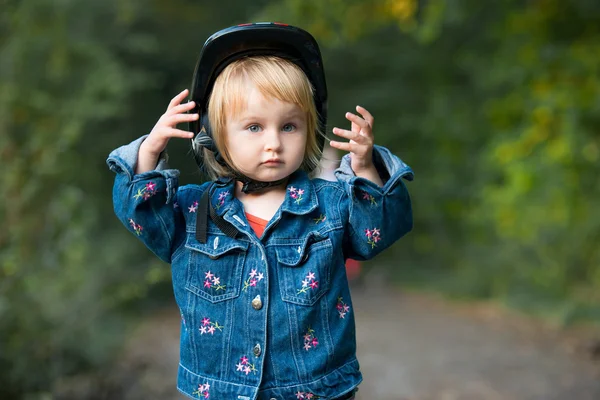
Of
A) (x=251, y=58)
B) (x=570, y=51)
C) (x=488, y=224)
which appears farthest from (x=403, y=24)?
(x=251, y=58)

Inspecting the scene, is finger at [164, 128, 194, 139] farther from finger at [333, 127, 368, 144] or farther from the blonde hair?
finger at [333, 127, 368, 144]

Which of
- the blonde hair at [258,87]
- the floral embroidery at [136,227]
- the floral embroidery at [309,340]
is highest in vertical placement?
the blonde hair at [258,87]

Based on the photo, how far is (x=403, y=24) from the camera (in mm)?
6387

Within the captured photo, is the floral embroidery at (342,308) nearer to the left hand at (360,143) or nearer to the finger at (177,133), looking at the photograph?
the left hand at (360,143)

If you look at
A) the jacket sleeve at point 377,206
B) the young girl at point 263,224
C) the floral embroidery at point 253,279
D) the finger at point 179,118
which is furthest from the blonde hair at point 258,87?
the floral embroidery at point 253,279

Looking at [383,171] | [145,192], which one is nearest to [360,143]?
[383,171]

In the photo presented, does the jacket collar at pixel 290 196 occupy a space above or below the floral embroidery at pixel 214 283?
above

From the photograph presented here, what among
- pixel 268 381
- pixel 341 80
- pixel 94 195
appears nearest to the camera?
pixel 268 381

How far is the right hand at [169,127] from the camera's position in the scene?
2.08 m

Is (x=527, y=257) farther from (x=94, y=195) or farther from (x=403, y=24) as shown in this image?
(x=94, y=195)

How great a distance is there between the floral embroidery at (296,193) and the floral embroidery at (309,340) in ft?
1.16

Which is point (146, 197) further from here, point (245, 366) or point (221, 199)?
point (245, 366)

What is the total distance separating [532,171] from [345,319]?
5880 mm

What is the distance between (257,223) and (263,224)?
0.06ft
